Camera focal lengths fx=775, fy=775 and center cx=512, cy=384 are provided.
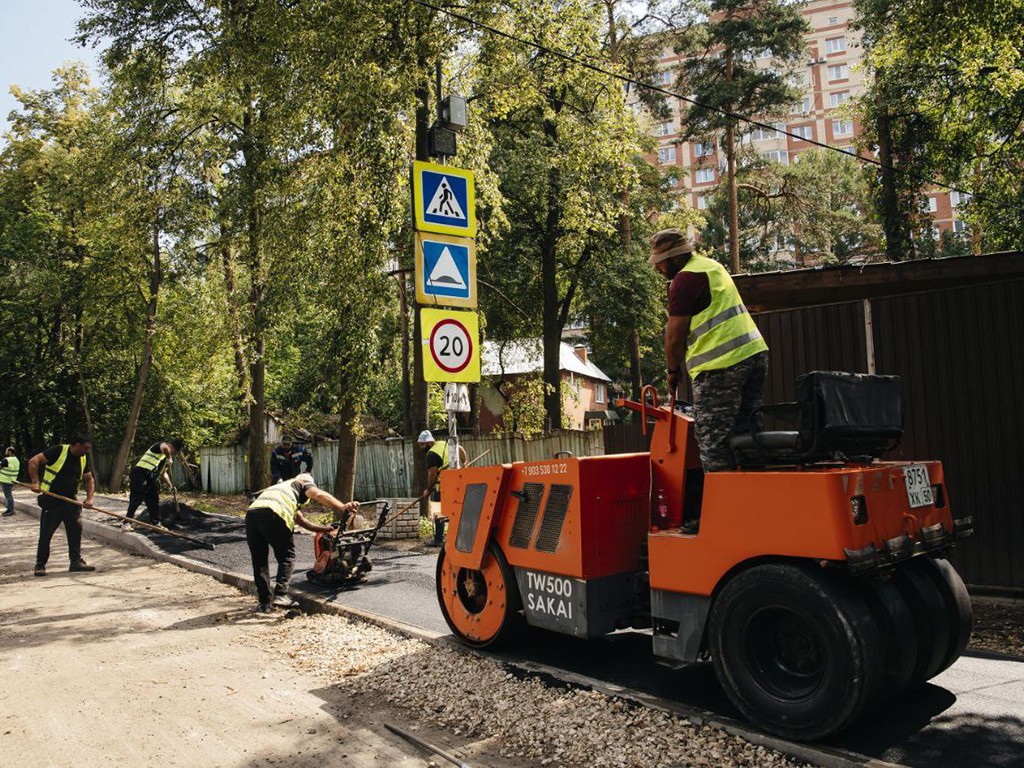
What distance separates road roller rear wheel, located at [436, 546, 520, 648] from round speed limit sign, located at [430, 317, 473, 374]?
5.95 feet

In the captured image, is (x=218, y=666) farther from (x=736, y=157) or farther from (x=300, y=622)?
(x=736, y=157)

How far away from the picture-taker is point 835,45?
6631 centimetres

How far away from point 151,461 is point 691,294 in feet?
38.3

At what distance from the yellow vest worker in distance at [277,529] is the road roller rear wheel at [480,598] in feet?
6.59

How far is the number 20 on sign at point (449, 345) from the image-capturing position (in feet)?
23.1

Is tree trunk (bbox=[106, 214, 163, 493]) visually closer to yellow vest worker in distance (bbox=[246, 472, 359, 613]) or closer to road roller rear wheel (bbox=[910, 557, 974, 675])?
yellow vest worker in distance (bbox=[246, 472, 359, 613])

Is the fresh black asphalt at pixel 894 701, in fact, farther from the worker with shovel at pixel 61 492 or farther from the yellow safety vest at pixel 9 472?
the yellow safety vest at pixel 9 472

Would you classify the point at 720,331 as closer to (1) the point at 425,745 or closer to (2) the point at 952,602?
(2) the point at 952,602

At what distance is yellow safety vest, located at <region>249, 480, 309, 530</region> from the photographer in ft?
25.6

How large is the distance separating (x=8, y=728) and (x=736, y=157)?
1054 inches

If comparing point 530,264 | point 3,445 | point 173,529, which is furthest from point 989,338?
point 3,445

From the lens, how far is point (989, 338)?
7504mm

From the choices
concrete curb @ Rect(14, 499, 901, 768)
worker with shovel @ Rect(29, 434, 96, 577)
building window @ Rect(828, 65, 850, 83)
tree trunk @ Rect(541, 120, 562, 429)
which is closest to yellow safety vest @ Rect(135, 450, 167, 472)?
worker with shovel @ Rect(29, 434, 96, 577)

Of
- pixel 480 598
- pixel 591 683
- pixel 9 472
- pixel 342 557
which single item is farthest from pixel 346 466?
pixel 591 683
